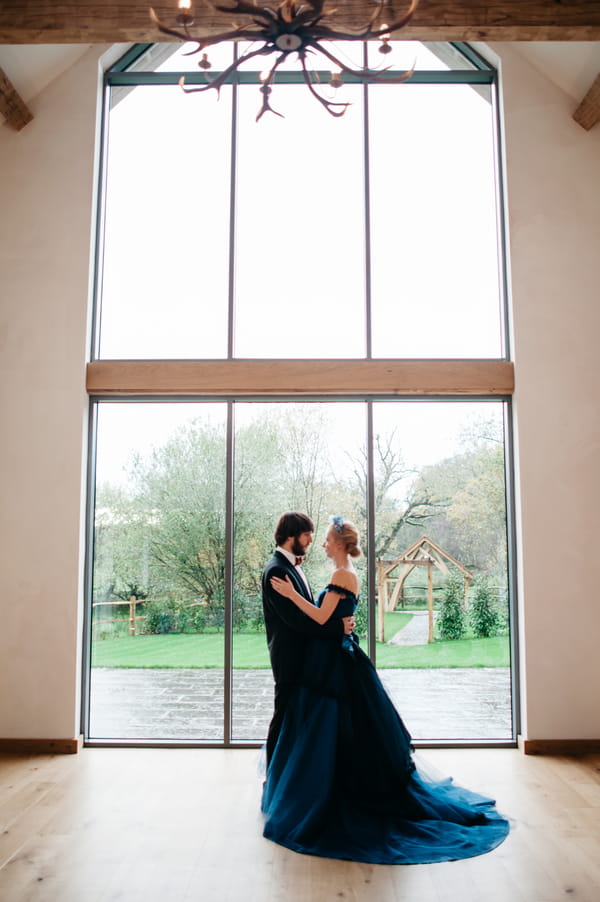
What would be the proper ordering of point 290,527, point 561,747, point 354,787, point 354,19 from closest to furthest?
point 354,787, point 290,527, point 354,19, point 561,747

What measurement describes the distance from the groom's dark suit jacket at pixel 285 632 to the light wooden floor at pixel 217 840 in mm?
646

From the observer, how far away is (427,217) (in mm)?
5629

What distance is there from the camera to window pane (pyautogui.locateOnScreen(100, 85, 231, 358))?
549 cm

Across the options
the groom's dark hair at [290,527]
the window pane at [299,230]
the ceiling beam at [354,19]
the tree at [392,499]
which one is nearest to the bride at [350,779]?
the groom's dark hair at [290,527]

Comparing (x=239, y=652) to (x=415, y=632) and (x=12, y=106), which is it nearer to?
(x=415, y=632)

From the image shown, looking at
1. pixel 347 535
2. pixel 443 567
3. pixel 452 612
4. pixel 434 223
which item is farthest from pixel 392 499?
pixel 434 223

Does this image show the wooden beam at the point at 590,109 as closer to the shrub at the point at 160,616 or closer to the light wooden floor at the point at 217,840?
the light wooden floor at the point at 217,840

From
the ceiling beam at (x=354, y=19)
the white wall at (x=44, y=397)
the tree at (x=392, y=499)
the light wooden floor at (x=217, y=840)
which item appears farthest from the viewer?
the tree at (x=392, y=499)

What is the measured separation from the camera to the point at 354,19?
4660 mm

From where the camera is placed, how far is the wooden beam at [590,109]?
5109mm

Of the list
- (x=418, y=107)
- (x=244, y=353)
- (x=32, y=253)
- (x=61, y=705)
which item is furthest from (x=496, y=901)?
(x=418, y=107)

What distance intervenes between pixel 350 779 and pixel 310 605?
91 centimetres

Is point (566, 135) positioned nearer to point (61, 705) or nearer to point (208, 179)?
point (208, 179)

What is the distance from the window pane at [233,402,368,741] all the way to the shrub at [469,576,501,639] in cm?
82
